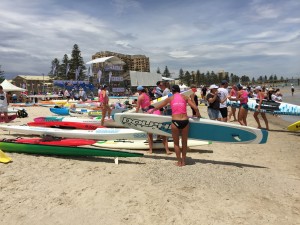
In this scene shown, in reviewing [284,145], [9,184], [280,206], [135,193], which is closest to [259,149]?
[284,145]

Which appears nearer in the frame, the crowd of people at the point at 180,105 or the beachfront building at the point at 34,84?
the crowd of people at the point at 180,105

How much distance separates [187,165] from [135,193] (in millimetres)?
1636

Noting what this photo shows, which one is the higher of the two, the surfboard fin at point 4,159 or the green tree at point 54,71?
the green tree at point 54,71

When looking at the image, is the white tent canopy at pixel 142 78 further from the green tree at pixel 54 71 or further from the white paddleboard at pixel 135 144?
the white paddleboard at pixel 135 144

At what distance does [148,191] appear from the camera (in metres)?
4.25

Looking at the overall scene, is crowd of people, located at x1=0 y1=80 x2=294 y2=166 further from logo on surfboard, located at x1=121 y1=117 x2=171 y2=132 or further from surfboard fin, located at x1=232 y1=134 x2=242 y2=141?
surfboard fin, located at x1=232 y1=134 x2=242 y2=141

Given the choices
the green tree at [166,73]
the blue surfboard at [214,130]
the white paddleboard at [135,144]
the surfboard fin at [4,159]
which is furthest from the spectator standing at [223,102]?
the green tree at [166,73]

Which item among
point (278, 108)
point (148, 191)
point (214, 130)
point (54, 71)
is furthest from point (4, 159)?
point (54, 71)

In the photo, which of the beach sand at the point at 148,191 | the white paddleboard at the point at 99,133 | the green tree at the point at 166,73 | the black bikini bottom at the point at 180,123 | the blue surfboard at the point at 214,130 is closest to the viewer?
the beach sand at the point at 148,191

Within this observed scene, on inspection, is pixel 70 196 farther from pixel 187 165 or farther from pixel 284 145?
pixel 284 145

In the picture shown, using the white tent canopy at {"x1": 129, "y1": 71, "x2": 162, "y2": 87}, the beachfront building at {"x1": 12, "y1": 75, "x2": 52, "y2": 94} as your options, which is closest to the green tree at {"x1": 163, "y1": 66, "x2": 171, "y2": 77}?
the beachfront building at {"x1": 12, "y1": 75, "x2": 52, "y2": 94}

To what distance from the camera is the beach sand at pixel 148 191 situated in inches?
140

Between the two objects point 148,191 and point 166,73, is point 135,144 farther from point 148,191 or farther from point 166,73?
point 166,73

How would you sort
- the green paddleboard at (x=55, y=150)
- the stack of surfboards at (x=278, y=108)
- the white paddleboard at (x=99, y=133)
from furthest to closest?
the stack of surfboards at (x=278, y=108) → the white paddleboard at (x=99, y=133) → the green paddleboard at (x=55, y=150)
